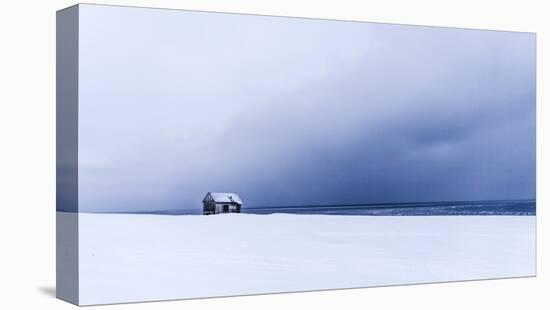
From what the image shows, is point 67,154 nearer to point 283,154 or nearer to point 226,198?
point 226,198

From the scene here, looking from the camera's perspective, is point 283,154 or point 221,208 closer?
point 221,208

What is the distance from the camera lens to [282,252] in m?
13.5

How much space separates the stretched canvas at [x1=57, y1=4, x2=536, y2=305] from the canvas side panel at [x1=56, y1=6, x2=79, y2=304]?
35 mm

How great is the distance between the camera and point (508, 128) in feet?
50.0

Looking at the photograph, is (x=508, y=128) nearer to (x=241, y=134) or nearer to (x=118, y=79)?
(x=241, y=134)

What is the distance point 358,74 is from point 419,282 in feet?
9.05

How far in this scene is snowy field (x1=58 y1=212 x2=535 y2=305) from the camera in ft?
41.0

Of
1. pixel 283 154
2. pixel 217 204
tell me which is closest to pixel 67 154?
pixel 217 204

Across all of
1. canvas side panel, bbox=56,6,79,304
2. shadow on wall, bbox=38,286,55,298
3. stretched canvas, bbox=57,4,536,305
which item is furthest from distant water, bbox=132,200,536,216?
shadow on wall, bbox=38,286,55,298

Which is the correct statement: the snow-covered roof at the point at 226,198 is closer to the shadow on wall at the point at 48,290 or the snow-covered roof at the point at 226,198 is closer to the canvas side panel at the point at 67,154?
the canvas side panel at the point at 67,154

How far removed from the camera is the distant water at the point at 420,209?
13.7 meters

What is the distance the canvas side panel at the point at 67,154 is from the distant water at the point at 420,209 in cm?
119

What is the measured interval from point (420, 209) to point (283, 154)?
2139 mm

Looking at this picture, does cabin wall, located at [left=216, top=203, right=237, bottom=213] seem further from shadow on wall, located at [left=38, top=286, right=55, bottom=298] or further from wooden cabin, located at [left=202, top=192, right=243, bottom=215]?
shadow on wall, located at [left=38, top=286, right=55, bottom=298]
